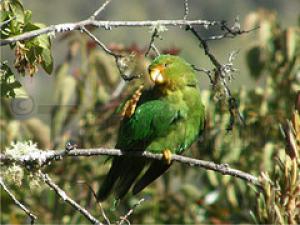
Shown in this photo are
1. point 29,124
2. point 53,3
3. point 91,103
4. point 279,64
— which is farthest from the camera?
point 53,3

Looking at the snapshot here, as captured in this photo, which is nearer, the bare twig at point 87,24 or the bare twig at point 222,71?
the bare twig at point 87,24

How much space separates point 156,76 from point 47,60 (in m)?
0.95

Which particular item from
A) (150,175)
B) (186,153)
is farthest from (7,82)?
(186,153)

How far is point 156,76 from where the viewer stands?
3.35 meters

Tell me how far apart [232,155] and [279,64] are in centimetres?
61

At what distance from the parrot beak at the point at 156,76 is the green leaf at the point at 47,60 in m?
0.88

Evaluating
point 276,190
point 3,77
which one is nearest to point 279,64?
point 3,77

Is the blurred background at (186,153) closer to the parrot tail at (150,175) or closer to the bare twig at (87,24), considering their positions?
the parrot tail at (150,175)

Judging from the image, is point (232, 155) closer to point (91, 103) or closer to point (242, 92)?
point (242, 92)

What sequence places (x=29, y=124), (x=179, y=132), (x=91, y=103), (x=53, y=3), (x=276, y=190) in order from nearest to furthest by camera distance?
(x=276, y=190) < (x=179, y=132) < (x=29, y=124) < (x=91, y=103) < (x=53, y=3)

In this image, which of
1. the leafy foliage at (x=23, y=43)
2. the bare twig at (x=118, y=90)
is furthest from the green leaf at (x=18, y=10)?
the bare twig at (x=118, y=90)

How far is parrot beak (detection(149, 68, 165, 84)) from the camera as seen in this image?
10.9 feet

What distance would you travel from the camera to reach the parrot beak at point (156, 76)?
332 cm

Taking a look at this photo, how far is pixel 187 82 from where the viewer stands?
3.53 m
